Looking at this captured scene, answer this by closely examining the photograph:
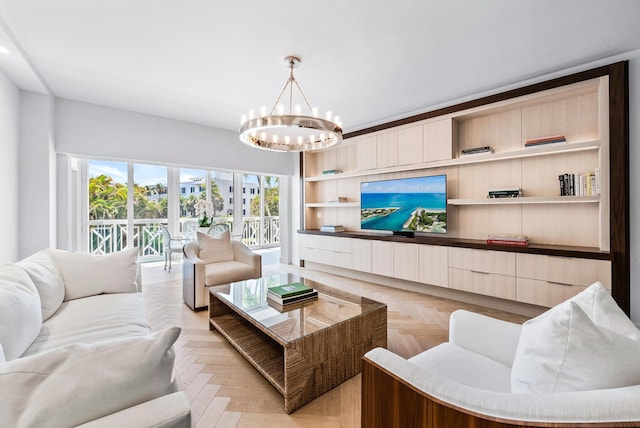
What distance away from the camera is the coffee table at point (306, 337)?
5.05 ft

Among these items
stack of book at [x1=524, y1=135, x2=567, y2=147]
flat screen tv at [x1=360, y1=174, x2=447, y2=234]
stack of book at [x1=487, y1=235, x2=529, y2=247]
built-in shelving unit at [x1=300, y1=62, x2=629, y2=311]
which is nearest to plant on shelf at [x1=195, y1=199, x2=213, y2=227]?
built-in shelving unit at [x1=300, y1=62, x2=629, y2=311]

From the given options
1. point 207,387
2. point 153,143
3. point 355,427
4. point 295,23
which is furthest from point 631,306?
point 153,143

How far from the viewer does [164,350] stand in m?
0.73

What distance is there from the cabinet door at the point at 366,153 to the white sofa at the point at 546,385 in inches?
135

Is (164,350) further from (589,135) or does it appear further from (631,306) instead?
(589,135)

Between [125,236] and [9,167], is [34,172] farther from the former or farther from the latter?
[125,236]

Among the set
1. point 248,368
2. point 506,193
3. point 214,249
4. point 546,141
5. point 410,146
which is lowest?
point 248,368

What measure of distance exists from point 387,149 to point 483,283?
→ 2.12 metres

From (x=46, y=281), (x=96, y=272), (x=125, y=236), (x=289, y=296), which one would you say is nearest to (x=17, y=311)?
(x=46, y=281)

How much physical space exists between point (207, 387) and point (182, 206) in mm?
4894

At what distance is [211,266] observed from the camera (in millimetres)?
3156

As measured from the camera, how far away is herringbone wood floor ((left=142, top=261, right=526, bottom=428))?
147 cm

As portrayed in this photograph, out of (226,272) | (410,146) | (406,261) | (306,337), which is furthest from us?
(410,146)

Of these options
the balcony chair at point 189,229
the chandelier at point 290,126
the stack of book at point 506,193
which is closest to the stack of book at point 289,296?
the chandelier at point 290,126
